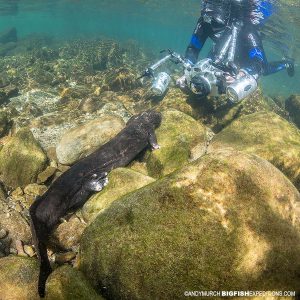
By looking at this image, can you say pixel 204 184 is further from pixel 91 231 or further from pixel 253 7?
pixel 253 7

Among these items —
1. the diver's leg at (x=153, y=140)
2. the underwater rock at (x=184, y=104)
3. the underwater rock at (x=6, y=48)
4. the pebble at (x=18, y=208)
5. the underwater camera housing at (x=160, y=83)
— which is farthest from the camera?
the underwater rock at (x=6, y=48)

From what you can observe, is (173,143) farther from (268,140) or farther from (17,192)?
(17,192)

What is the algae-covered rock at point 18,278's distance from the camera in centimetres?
374

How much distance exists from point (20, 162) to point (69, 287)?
13.5 feet

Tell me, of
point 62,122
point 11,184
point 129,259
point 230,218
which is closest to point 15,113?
point 62,122

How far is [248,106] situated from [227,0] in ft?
18.5

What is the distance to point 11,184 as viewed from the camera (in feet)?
22.4

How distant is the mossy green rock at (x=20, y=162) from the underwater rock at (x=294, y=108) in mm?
12183

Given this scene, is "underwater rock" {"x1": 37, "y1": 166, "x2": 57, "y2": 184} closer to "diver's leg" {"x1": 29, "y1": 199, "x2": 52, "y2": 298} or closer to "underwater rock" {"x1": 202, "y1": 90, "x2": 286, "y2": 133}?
"diver's leg" {"x1": 29, "y1": 199, "x2": 52, "y2": 298}

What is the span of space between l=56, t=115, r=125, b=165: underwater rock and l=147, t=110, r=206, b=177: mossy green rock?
133cm

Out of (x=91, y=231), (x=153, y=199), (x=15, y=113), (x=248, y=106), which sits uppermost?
(x=153, y=199)

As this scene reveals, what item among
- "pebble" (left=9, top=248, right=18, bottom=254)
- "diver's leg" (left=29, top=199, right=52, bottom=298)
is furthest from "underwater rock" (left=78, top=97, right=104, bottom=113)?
"pebble" (left=9, top=248, right=18, bottom=254)

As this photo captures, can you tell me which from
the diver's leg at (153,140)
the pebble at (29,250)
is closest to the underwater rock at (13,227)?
the pebble at (29,250)

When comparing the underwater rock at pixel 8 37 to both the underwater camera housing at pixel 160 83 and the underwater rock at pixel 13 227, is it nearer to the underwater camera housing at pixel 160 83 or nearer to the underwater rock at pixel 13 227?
the underwater camera housing at pixel 160 83
